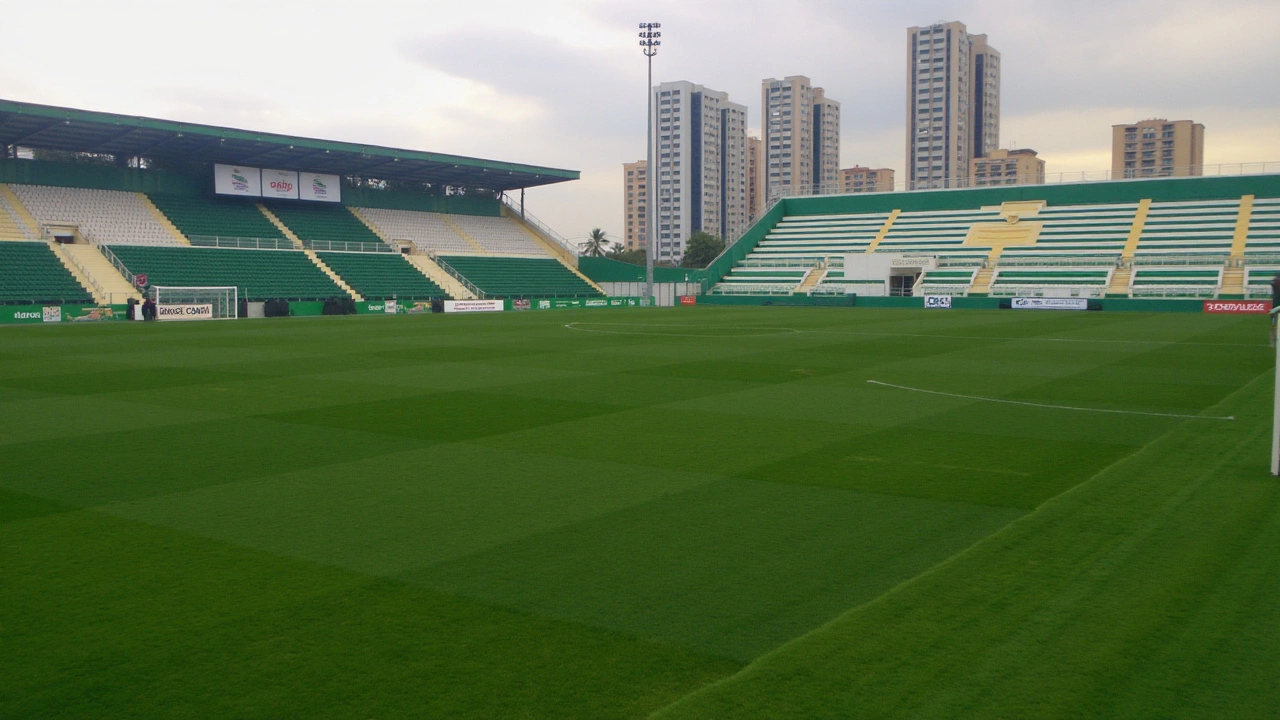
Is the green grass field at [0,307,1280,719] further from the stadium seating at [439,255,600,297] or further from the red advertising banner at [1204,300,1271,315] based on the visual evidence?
the stadium seating at [439,255,600,297]

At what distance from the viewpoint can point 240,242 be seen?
51.0 meters

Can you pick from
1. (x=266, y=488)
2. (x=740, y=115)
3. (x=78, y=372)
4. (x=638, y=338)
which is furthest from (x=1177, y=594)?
(x=740, y=115)

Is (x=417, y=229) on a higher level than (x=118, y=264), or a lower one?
higher

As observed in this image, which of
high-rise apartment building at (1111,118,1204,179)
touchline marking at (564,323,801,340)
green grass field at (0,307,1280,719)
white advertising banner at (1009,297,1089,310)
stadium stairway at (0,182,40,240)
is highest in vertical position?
high-rise apartment building at (1111,118,1204,179)

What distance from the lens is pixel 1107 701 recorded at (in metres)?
3.98

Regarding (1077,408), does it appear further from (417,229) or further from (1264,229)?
(417,229)

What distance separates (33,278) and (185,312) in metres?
6.09

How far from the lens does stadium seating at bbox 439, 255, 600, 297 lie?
2276 inches

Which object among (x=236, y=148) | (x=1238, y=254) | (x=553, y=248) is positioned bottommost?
(x=1238, y=254)

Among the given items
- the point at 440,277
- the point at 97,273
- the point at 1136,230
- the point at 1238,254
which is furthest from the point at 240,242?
the point at 1238,254

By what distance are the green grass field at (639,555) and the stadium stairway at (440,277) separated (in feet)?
134

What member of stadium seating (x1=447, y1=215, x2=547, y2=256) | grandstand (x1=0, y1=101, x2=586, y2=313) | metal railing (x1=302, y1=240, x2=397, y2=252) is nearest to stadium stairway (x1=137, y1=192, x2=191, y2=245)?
grandstand (x1=0, y1=101, x2=586, y2=313)

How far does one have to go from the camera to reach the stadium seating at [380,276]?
169ft

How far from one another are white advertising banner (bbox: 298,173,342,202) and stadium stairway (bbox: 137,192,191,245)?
28.3ft
